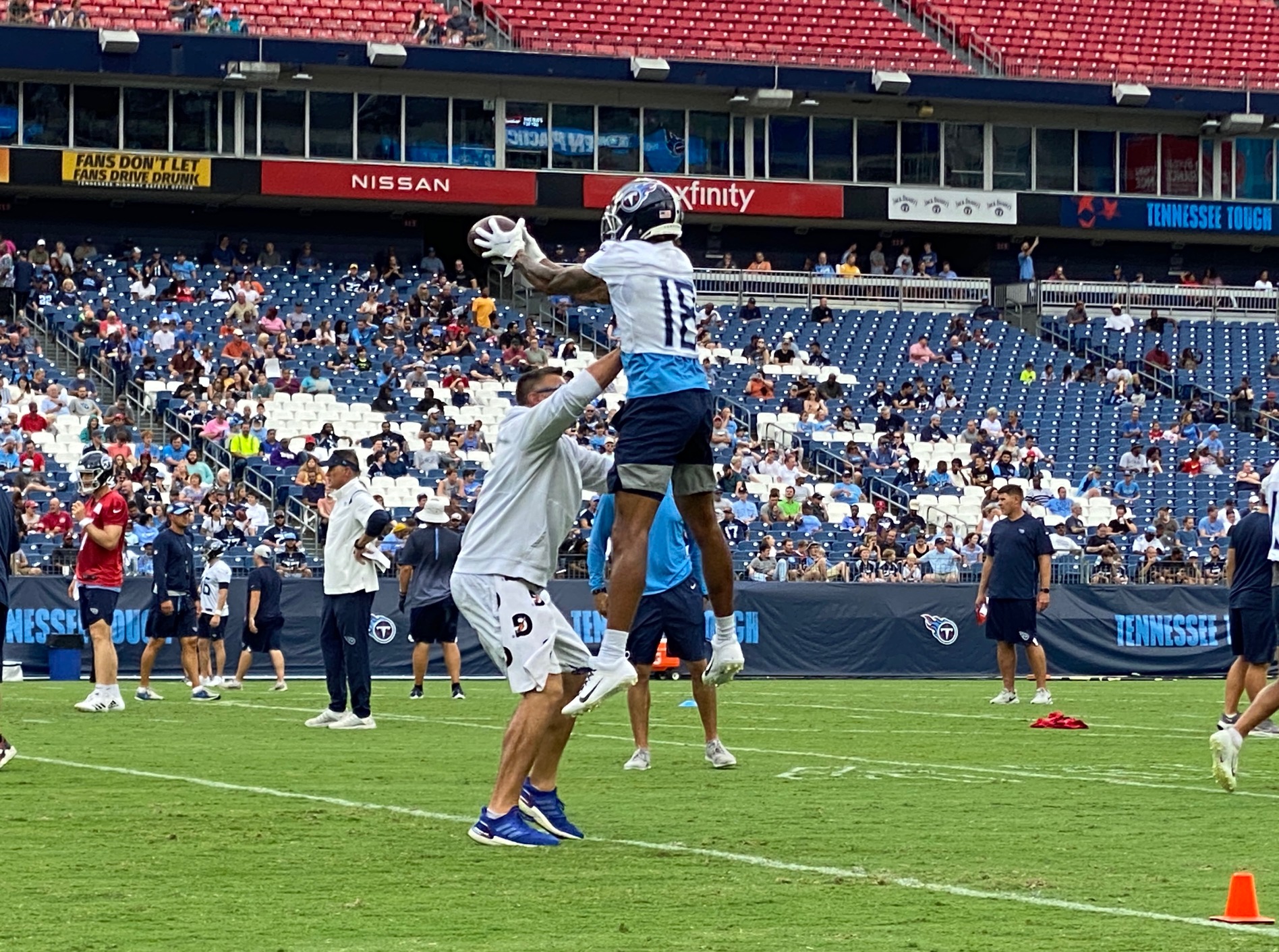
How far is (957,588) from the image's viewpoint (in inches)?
1200

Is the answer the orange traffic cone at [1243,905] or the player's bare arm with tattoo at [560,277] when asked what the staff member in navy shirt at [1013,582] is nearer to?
the player's bare arm with tattoo at [560,277]

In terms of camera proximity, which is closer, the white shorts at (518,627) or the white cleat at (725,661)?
the white shorts at (518,627)

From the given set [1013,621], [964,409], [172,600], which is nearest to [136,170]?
[964,409]

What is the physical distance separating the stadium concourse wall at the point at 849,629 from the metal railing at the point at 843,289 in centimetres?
1596

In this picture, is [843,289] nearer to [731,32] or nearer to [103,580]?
[731,32]

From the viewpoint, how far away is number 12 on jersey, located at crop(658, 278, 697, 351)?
9.48 m

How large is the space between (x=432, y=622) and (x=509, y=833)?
44.4 ft

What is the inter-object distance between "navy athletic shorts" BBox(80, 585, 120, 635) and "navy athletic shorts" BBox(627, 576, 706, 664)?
6695 millimetres

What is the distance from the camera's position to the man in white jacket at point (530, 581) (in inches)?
352

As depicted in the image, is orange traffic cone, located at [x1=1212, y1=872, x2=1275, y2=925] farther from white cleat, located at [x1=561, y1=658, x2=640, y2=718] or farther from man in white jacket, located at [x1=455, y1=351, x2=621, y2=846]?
man in white jacket, located at [x1=455, y1=351, x2=621, y2=846]

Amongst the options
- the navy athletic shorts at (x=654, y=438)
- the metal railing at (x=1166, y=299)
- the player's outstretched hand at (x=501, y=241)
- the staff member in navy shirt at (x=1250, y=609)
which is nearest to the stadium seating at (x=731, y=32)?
the metal railing at (x=1166, y=299)

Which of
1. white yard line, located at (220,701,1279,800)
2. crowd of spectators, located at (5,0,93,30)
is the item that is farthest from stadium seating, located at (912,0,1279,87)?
Answer: white yard line, located at (220,701,1279,800)

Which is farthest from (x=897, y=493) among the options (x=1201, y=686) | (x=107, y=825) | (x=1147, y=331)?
(x=107, y=825)

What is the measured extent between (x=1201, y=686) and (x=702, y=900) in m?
20.9
